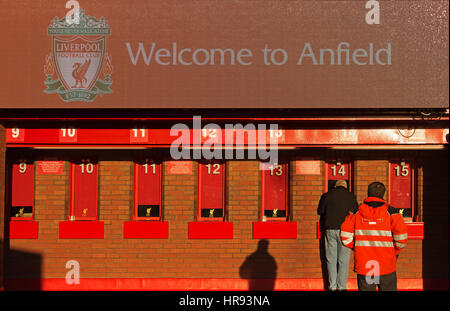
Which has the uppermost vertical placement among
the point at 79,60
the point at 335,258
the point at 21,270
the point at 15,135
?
the point at 79,60

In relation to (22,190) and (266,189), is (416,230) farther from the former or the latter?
(22,190)

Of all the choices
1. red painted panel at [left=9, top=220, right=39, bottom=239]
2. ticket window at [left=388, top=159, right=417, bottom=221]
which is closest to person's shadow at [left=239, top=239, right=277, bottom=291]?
ticket window at [left=388, top=159, right=417, bottom=221]

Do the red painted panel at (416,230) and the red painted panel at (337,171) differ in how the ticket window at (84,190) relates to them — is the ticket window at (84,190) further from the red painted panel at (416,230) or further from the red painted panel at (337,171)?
the red painted panel at (416,230)

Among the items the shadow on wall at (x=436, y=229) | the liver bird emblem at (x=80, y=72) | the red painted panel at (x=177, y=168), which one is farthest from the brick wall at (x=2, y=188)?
the shadow on wall at (x=436, y=229)

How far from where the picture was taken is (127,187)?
31.0 feet

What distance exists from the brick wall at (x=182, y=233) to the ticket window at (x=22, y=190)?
0.17 metres

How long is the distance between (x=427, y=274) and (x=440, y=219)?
1107 millimetres

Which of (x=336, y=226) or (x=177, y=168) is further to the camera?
(x=177, y=168)

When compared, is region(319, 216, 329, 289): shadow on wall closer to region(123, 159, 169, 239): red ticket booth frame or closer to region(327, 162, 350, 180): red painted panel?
region(327, 162, 350, 180): red painted panel

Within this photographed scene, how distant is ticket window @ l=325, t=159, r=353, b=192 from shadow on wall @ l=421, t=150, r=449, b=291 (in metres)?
1.45

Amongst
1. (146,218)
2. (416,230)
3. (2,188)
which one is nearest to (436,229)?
(416,230)

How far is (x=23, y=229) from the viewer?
9.30 m

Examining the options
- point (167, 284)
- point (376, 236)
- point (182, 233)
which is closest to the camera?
point (376, 236)

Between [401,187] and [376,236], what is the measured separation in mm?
3597
